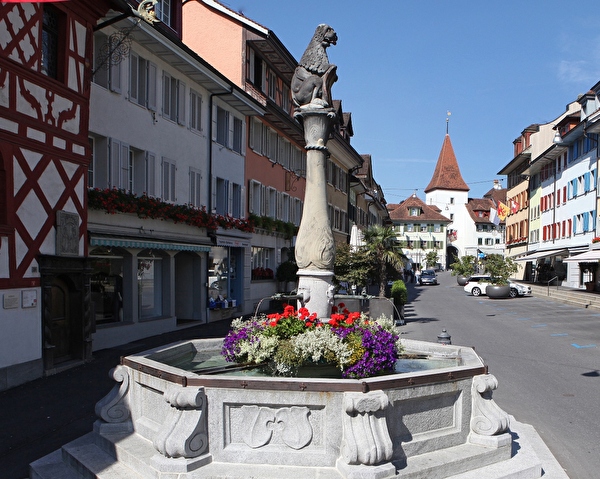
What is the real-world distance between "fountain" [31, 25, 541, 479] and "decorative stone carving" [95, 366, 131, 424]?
A: 0.01m

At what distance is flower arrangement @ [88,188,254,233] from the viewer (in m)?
15.0

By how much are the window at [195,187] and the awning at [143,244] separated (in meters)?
1.52

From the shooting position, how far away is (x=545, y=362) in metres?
14.6

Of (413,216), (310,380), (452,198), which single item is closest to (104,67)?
(310,380)

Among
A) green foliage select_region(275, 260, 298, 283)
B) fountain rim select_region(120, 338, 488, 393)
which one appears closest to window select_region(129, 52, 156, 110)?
green foliage select_region(275, 260, 298, 283)

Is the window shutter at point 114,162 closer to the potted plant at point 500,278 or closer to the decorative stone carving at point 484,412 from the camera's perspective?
the decorative stone carving at point 484,412

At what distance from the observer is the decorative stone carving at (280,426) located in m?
5.44

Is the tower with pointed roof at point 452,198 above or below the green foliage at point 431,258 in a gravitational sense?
above

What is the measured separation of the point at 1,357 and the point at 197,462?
24.0ft

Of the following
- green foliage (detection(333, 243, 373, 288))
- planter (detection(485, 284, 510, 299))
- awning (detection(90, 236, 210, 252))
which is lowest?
planter (detection(485, 284, 510, 299))

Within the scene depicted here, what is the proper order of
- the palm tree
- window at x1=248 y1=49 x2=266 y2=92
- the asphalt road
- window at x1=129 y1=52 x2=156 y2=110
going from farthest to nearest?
window at x1=248 y1=49 x2=266 y2=92 < the palm tree < window at x1=129 y1=52 x2=156 y2=110 < the asphalt road

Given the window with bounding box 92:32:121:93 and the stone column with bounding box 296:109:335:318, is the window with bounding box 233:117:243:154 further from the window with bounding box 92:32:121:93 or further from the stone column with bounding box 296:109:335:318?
the stone column with bounding box 296:109:335:318

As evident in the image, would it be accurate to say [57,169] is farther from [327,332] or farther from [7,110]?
[327,332]

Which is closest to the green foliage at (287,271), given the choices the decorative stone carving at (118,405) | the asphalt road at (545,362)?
the asphalt road at (545,362)
